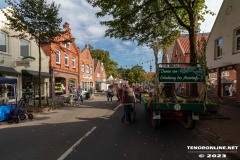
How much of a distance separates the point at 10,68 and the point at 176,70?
13.7 meters

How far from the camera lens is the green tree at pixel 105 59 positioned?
64875mm

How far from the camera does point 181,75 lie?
301 inches

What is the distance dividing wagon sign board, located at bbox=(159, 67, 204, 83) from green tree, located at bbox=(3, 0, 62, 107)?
9400 mm

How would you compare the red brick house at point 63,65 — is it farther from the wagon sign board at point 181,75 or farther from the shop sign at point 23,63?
the wagon sign board at point 181,75

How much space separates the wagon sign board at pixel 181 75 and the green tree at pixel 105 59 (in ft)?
192

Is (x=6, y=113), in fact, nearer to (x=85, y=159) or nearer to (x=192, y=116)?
(x=85, y=159)

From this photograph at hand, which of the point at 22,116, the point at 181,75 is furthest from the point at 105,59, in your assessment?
the point at 181,75

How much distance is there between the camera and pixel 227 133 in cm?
625

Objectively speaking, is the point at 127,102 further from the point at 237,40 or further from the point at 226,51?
the point at 226,51

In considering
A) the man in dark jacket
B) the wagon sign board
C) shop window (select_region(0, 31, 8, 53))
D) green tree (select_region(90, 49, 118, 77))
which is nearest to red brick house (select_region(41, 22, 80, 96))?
shop window (select_region(0, 31, 8, 53))

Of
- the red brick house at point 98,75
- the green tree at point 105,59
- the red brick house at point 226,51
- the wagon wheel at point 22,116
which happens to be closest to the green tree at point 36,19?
the wagon wheel at point 22,116

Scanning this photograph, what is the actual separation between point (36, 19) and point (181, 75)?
10.8 m

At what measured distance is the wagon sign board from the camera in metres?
7.48

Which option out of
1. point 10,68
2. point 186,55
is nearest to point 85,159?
point 10,68
